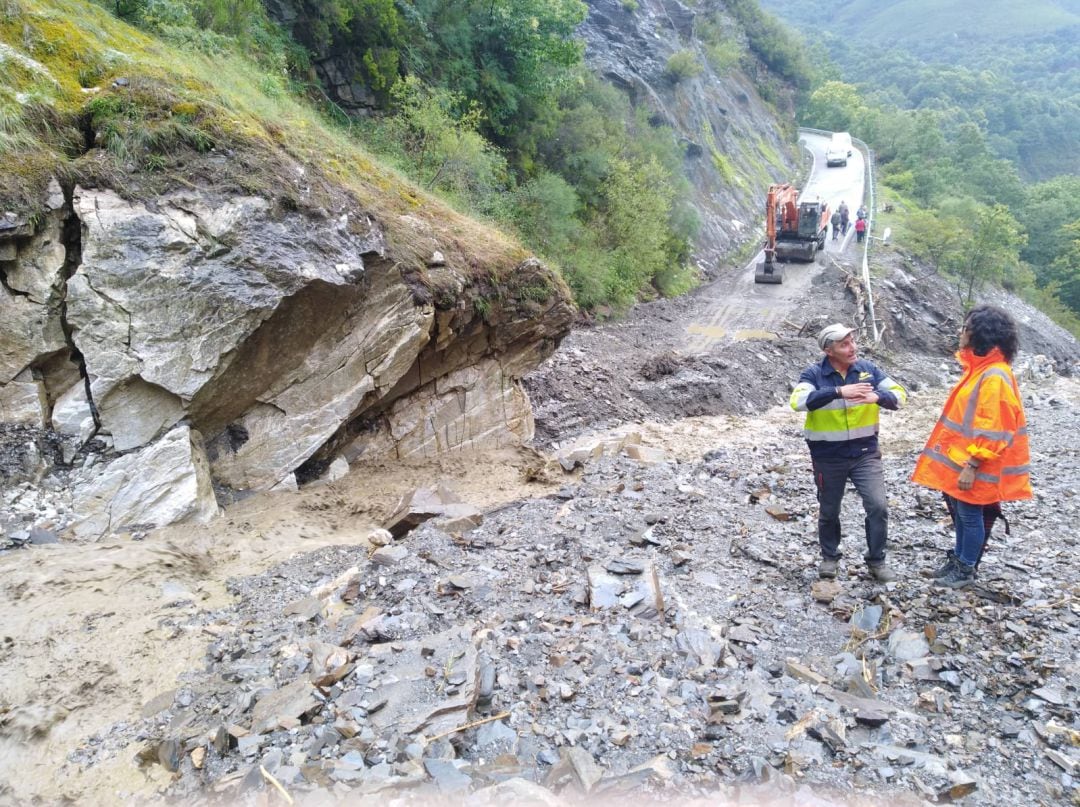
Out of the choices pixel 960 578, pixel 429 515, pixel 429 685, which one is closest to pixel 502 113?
pixel 429 515

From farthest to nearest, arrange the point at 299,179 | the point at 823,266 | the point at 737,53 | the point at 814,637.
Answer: the point at 737,53 < the point at 823,266 < the point at 299,179 < the point at 814,637

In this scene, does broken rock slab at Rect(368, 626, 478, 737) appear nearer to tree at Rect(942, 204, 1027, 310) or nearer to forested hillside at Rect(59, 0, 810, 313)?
forested hillside at Rect(59, 0, 810, 313)

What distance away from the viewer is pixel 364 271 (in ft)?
22.4

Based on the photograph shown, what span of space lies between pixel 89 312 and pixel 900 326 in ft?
63.7

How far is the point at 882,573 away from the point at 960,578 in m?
0.45

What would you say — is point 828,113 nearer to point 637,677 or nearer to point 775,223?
point 775,223

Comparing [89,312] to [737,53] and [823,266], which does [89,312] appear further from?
[737,53]

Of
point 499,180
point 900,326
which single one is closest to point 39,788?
point 499,180

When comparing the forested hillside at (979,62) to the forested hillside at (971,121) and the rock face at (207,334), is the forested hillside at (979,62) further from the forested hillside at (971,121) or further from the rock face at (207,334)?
the rock face at (207,334)

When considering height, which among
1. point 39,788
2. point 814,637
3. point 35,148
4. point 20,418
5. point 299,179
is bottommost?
point 814,637

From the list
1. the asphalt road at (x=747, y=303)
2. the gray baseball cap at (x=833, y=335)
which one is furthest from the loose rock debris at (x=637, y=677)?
the asphalt road at (x=747, y=303)

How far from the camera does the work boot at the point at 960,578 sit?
4168mm

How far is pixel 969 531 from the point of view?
410cm

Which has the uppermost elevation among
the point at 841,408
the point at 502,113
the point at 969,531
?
the point at 502,113
